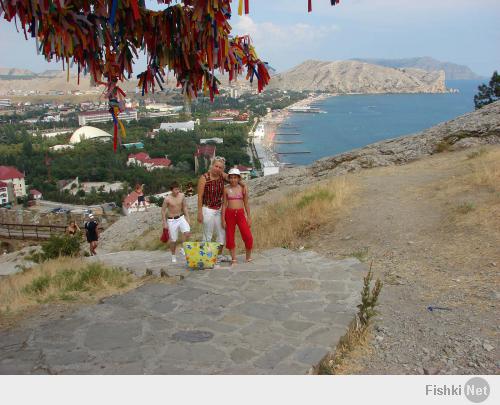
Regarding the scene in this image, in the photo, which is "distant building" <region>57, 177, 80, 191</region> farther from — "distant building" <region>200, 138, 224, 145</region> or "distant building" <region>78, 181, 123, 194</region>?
"distant building" <region>200, 138, 224, 145</region>

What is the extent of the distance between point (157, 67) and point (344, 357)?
7.33 feet

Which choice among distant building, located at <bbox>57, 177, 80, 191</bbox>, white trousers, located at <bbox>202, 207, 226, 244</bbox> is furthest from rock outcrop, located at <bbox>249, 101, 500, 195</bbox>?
distant building, located at <bbox>57, 177, 80, 191</bbox>

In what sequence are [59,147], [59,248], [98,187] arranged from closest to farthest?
1. [59,248]
2. [98,187]
3. [59,147]

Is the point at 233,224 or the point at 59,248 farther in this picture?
Result: the point at 59,248

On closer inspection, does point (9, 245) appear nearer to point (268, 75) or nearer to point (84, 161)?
point (268, 75)

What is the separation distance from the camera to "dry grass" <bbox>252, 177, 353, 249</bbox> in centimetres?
680

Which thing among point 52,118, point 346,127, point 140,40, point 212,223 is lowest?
point 346,127

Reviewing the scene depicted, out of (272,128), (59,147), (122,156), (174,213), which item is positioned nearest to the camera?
(174,213)

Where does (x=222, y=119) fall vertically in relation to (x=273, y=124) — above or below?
above

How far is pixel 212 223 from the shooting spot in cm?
555

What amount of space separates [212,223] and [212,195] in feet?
1.10

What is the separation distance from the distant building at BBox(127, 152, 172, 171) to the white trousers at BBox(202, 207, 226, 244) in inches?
1974

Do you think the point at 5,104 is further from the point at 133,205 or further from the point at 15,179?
the point at 133,205

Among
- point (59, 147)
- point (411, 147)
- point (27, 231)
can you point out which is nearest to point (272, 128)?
point (59, 147)
